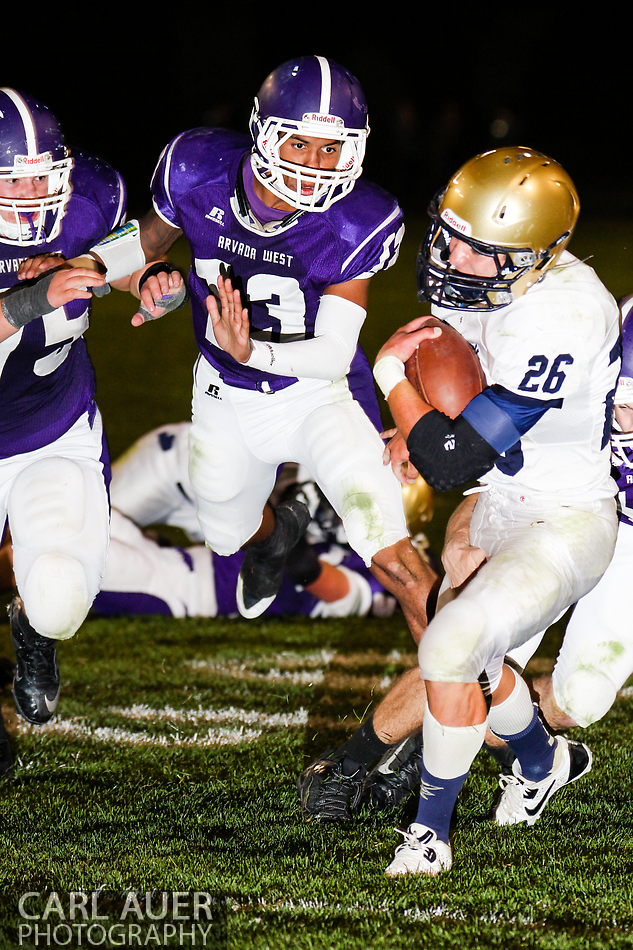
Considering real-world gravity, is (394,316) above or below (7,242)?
below

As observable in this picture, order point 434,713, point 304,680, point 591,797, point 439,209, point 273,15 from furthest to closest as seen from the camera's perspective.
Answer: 1. point 273,15
2. point 304,680
3. point 591,797
4. point 439,209
5. point 434,713

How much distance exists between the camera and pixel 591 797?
3340 mm

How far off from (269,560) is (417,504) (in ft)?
5.24

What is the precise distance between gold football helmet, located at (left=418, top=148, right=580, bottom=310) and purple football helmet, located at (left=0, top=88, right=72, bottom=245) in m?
1.24

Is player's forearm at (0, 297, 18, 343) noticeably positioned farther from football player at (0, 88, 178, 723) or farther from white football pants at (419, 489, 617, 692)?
white football pants at (419, 489, 617, 692)

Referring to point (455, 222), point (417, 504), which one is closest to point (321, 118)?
point (455, 222)

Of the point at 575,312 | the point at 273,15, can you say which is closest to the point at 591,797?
the point at 575,312

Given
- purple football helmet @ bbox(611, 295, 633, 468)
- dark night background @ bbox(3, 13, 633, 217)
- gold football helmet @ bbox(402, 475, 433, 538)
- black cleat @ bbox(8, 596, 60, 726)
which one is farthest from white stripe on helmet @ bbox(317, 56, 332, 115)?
dark night background @ bbox(3, 13, 633, 217)

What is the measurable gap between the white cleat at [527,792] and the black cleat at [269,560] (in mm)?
1388

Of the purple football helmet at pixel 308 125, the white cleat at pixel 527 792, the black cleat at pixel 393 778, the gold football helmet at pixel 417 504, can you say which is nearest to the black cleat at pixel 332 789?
the black cleat at pixel 393 778

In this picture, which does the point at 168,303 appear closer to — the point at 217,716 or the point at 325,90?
the point at 325,90

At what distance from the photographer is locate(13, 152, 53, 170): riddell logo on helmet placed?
10.8 feet

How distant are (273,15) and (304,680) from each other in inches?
1200

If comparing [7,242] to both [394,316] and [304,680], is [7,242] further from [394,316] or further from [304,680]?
[394,316]
